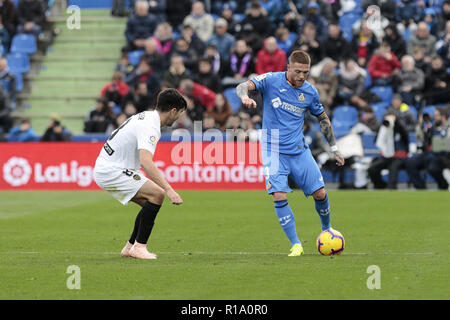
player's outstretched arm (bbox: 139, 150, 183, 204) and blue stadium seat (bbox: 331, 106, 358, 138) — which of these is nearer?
player's outstretched arm (bbox: 139, 150, 183, 204)

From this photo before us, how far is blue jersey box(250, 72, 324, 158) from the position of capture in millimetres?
10945

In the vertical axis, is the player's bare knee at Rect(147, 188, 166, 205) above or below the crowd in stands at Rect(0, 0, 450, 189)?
below

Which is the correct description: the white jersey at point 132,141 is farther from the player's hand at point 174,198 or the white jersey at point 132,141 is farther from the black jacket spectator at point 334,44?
the black jacket spectator at point 334,44

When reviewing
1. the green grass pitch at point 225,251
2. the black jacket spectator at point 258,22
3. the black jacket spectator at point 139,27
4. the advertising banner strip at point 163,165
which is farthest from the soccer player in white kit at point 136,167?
the black jacket spectator at point 139,27

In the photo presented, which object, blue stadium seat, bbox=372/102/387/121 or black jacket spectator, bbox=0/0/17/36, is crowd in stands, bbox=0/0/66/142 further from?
blue stadium seat, bbox=372/102/387/121

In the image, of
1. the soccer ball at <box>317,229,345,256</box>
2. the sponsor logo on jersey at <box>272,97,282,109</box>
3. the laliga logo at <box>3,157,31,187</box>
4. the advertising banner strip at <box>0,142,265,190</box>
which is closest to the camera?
the soccer ball at <box>317,229,345,256</box>

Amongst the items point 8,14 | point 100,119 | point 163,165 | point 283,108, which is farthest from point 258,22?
point 283,108

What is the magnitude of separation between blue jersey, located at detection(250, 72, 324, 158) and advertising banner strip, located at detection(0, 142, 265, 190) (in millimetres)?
10773

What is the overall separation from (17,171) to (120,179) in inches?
511

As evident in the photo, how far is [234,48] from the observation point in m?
25.1

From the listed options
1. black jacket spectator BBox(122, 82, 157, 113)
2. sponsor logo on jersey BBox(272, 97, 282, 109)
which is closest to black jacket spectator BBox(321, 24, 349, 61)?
black jacket spectator BBox(122, 82, 157, 113)

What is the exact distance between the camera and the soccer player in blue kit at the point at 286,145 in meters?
10.9

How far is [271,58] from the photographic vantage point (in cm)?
2445
